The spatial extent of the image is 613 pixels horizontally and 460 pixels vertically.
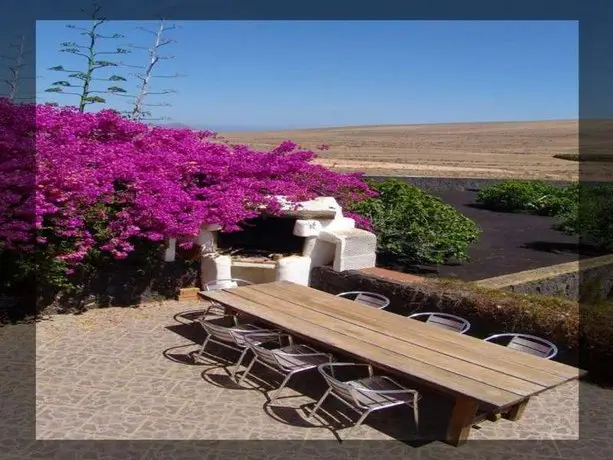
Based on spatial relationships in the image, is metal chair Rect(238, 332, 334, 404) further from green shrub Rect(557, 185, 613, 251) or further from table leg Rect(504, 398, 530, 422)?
green shrub Rect(557, 185, 613, 251)

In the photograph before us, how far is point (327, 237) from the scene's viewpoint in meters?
8.88

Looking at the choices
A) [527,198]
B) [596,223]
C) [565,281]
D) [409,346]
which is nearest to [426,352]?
[409,346]

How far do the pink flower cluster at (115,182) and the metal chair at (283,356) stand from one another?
2.49m

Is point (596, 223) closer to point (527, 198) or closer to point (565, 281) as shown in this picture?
point (565, 281)

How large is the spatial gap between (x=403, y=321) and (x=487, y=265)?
440 cm

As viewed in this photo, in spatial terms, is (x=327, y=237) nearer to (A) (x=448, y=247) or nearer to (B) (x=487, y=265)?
(A) (x=448, y=247)

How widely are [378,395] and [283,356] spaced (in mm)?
915

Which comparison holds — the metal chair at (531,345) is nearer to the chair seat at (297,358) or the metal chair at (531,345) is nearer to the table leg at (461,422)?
the table leg at (461,422)

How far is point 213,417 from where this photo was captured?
5.20m

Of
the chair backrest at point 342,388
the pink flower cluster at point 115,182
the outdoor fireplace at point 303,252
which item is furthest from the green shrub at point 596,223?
A: the chair backrest at point 342,388

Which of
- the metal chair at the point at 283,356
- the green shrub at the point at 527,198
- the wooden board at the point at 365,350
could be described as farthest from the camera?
the green shrub at the point at 527,198

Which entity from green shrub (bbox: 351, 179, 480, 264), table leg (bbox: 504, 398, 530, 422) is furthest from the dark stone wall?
table leg (bbox: 504, 398, 530, 422)

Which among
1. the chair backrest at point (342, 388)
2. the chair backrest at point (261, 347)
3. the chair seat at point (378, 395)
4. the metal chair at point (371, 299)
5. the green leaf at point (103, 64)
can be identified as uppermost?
the green leaf at point (103, 64)

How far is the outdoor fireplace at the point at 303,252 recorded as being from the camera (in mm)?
8625
